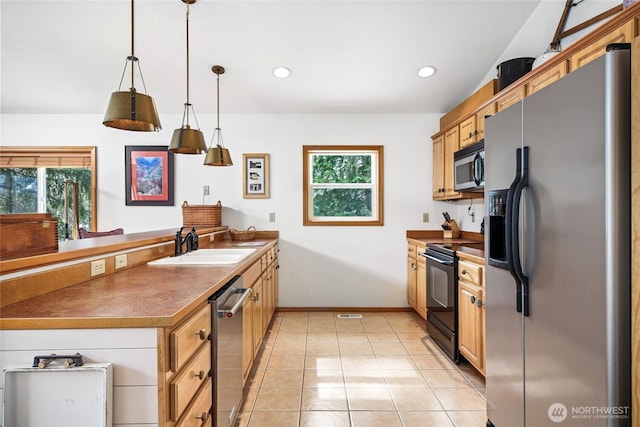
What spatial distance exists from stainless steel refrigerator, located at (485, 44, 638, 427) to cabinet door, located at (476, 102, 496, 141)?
1.09 meters

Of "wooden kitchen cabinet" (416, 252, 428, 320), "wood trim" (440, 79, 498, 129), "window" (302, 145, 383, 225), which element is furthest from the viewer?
"window" (302, 145, 383, 225)

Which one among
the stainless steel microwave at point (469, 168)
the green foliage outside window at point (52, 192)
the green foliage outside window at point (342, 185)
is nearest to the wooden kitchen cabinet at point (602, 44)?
the stainless steel microwave at point (469, 168)

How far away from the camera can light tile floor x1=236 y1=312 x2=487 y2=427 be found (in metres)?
1.95

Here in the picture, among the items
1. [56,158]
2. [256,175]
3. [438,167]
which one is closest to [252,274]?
[256,175]

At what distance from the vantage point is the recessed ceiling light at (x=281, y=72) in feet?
10.5

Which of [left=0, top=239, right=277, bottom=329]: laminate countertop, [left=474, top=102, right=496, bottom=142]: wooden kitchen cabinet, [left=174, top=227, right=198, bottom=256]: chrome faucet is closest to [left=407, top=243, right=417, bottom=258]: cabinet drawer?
[left=474, top=102, right=496, bottom=142]: wooden kitchen cabinet

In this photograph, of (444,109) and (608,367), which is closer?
(608,367)

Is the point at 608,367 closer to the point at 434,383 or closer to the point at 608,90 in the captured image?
the point at 608,90

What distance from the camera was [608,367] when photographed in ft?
3.37

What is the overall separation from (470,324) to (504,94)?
5.74 ft

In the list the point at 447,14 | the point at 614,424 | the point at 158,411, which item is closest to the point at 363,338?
the point at 614,424

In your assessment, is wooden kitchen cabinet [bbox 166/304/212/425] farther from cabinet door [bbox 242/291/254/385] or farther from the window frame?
the window frame

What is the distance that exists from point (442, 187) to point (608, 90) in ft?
8.80

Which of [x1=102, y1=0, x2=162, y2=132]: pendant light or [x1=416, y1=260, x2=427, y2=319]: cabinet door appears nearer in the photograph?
[x1=102, y1=0, x2=162, y2=132]: pendant light
